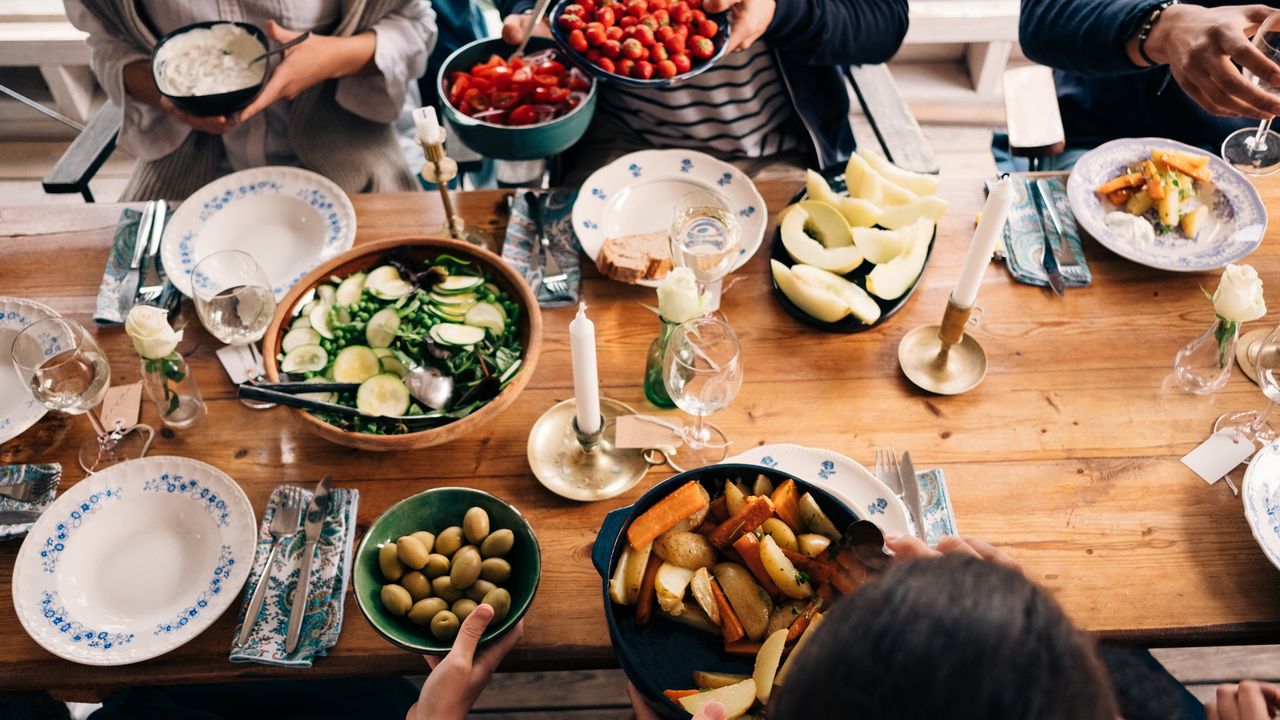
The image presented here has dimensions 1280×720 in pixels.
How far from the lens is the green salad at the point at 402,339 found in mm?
1404

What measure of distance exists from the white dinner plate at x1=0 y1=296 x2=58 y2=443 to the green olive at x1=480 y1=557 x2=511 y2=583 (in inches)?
32.7

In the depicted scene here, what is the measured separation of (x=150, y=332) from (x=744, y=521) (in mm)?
956

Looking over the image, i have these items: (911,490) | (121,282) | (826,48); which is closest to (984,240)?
(911,490)

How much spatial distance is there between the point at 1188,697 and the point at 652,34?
5.01 feet

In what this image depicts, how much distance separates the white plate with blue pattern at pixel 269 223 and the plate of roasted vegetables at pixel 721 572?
937 millimetres

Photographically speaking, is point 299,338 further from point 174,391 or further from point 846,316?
point 846,316

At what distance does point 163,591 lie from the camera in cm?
127

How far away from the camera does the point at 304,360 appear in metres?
1.45

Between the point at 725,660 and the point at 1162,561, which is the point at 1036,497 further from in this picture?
the point at 725,660

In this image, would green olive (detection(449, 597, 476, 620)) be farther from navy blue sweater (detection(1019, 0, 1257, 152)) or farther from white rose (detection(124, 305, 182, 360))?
navy blue sweater (detection(1019, 0, 1257, 152))

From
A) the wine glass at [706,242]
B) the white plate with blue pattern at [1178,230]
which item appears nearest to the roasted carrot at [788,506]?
the wine glass at [706,242]

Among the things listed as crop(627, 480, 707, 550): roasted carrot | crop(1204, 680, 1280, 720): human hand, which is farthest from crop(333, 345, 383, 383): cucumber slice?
crop(1204, 680, 1280, 720): human hand

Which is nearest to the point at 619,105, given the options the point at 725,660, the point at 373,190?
the point at 373,190

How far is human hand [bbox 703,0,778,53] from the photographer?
1.81 metres
